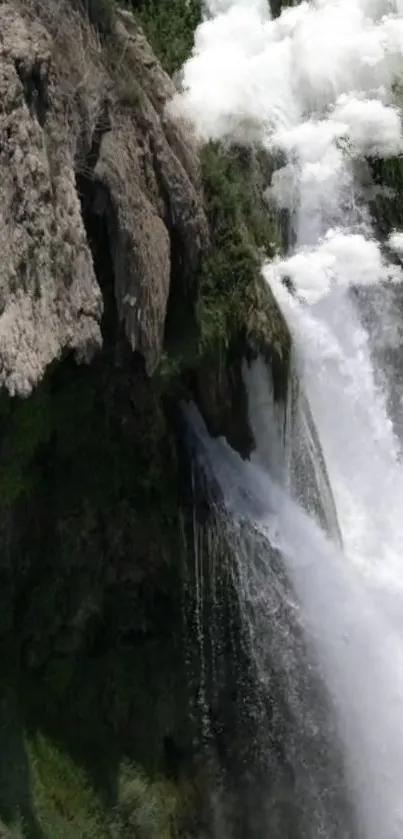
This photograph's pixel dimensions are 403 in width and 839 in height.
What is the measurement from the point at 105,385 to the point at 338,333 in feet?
8.20

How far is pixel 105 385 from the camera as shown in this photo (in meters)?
7.24

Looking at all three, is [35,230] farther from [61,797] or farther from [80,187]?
[61,797]

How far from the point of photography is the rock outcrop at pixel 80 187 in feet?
19.4

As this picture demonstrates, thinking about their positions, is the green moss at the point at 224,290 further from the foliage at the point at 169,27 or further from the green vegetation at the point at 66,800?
the green vegetation at the point at 66,800

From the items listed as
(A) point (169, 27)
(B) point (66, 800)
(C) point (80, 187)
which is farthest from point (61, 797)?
(A) point (169, 27)

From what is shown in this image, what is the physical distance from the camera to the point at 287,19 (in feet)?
28.9

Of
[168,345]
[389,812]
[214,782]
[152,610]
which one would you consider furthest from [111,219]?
[389,812]

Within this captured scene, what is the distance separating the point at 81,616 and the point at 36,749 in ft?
3.75

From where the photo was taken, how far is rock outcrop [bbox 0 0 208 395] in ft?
19.4

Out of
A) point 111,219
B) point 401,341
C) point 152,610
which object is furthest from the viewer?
point 401,341

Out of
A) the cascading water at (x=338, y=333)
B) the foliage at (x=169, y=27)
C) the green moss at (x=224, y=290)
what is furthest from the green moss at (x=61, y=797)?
the foliage at (x=169, y=27)

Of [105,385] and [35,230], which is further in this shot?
[105,385]

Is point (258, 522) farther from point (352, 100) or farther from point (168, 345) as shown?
point (352, 100)

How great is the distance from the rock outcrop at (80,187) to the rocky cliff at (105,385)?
0.5 inches
